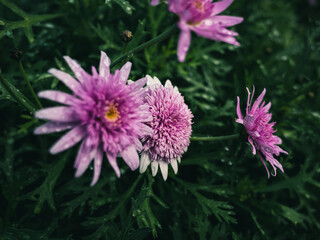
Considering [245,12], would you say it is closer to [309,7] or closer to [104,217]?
[309,7]

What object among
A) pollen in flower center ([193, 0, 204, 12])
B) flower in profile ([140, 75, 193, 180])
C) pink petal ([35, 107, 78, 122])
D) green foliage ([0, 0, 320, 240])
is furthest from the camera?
green foliage ([0, 0, 320, 240])

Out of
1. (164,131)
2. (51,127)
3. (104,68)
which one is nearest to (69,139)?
(51,127)

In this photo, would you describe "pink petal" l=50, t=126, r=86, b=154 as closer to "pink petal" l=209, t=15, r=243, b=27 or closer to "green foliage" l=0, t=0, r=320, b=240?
"green foliage" l=0, t=0, r=320, b=240

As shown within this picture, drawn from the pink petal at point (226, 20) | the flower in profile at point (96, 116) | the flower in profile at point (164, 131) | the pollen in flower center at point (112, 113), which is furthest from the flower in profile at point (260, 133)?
the pollen in flower center at point (112, 113)

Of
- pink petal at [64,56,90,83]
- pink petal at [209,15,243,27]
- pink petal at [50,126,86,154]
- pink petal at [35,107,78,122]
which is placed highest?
pink petal at [64,56,90,83]

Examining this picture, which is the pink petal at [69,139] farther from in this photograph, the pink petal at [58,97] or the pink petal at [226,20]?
the pink petal at [226,20]

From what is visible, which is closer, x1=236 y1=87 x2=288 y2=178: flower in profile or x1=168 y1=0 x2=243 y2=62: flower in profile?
x1=168 y1=0 x2=243 y2=62: flower in profile

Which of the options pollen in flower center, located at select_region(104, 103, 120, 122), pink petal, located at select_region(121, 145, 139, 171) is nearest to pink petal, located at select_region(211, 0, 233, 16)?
pollen in flower center, located at select_region(104, 103, 120, 122)

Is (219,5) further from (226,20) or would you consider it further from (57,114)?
(57,114)
